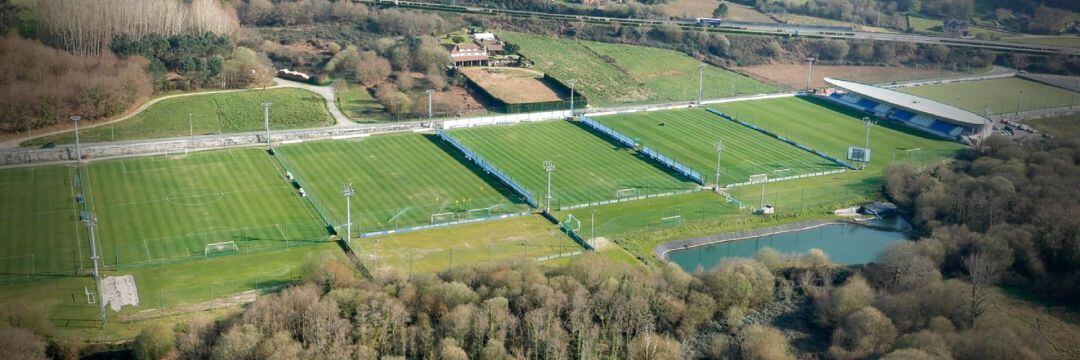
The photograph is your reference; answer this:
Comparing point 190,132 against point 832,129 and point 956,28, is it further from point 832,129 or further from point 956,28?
point 956,28

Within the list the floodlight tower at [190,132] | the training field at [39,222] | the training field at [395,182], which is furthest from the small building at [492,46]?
the training field at [39,222]

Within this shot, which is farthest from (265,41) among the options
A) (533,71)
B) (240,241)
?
(240,241)

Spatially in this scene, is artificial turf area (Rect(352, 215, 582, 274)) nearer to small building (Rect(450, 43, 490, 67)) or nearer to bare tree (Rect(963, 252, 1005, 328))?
bare tree (Rect(963, 252, 1005, 328))

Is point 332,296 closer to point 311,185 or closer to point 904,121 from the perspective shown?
point 311,185

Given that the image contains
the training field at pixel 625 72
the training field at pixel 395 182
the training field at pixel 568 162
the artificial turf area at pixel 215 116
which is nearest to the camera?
the training field at pixel 395 182

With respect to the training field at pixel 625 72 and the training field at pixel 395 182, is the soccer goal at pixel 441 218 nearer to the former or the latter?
the training field at pixel 395 182

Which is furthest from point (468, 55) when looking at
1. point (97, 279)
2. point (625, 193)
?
point (97, 279)
